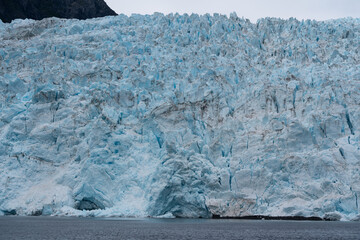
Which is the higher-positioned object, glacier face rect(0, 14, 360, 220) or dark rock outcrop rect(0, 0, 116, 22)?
dark rock outcrop rect(0, 0, 116, 22)

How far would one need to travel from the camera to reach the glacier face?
23.9 metres

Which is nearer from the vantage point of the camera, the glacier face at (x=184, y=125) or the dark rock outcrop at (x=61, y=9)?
the glacier face at (x=184, y=125)

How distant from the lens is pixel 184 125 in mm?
27141

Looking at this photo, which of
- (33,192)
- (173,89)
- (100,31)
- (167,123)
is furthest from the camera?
(100,31)

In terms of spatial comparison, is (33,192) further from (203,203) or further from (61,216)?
(203,203)

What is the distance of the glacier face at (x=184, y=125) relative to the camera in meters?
23.9

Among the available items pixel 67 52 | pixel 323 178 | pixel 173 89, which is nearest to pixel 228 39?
pixel 173 89

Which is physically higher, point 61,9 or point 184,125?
point 61,9

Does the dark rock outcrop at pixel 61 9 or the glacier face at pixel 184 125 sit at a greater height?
the dark rock outcrop at pixel 61 9

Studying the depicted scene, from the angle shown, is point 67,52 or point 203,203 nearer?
point 203,203

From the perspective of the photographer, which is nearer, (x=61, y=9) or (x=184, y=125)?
(x=184, y=125)

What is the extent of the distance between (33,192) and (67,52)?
38.6ft

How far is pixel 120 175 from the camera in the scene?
25422mm

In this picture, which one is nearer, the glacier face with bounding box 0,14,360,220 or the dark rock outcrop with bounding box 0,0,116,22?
the glacier face with bounding box 0,14,360,220
